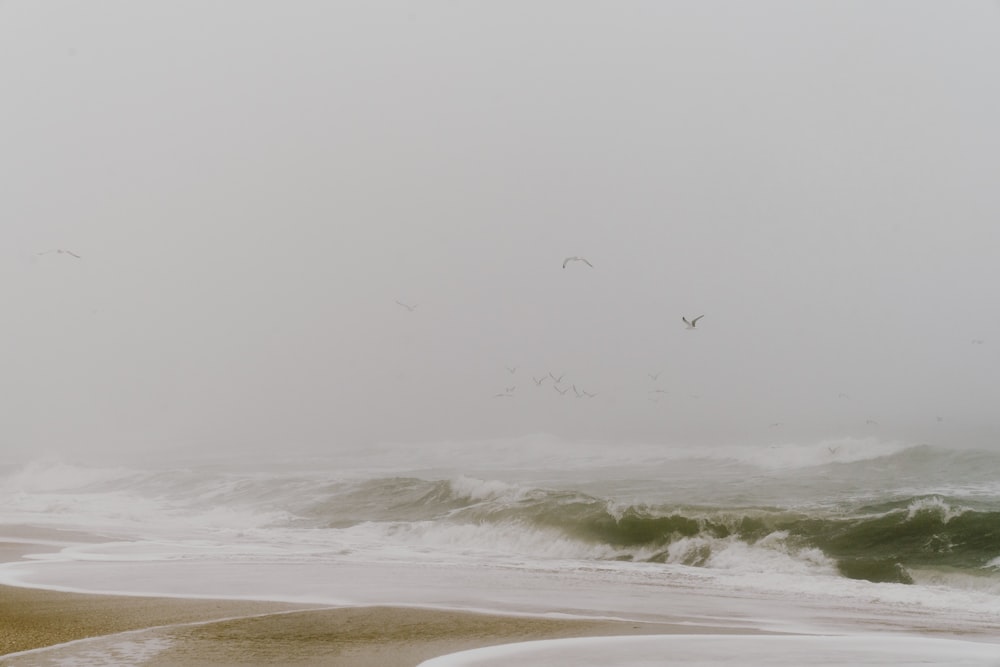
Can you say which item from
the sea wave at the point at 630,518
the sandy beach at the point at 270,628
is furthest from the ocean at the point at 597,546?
the sandy beach at the point at 270,628

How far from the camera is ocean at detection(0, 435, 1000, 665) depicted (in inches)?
347

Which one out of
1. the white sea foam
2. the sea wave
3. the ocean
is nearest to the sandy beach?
the white sea foam

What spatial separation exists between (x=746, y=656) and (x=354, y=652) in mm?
2752

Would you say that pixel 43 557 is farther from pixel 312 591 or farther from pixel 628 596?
pixel 628 596

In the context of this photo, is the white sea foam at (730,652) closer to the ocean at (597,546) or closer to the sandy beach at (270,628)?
the ocean at (597,546)

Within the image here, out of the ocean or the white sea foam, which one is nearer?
the white sea foam

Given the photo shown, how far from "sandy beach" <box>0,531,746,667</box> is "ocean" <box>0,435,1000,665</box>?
1.74 feet

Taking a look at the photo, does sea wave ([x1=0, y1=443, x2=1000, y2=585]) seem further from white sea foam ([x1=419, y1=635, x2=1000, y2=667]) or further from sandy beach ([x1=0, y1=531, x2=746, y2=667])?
sandy beach ([x1=0, y1=531, x2=746, y2=667])

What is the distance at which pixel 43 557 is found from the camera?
11.9 m

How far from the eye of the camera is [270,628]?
7027mm

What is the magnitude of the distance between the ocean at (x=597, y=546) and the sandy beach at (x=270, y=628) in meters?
0.53

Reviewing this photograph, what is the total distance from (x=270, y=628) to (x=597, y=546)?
342 inches

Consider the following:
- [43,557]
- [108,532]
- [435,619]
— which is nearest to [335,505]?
[108,532]

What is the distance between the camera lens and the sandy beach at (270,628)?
241 inches
